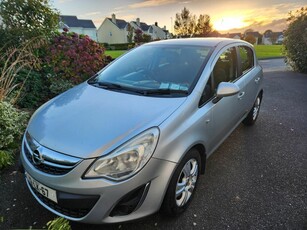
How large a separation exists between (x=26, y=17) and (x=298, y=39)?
33.8 feet

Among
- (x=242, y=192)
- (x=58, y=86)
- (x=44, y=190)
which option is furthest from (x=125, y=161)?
(x=58, y=86)

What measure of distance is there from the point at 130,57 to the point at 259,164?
2268 mm

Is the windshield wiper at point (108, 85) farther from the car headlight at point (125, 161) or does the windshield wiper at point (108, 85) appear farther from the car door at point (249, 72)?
the car door at point (249, 72)

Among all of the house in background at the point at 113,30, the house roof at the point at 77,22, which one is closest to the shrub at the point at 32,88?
the house in background at the point at 113,30

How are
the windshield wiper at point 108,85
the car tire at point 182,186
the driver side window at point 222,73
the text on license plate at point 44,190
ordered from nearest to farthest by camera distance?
the text on license plate at point 44,190
the car tire at point 182,186
the driver side window at point 222,73
the windshield wiper at point 108,85

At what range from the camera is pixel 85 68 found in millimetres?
5371

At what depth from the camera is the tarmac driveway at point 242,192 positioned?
218cm

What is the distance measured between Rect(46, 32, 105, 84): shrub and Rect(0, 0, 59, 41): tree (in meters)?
0.40

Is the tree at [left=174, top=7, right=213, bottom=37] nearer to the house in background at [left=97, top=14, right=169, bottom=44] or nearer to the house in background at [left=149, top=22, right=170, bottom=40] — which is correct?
the house in background at [left=97, top=14, right=169, bottom=44]

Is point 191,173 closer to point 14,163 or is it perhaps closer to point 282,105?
point 14,163

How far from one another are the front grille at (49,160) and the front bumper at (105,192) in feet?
0.12

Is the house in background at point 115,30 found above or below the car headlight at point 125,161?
above

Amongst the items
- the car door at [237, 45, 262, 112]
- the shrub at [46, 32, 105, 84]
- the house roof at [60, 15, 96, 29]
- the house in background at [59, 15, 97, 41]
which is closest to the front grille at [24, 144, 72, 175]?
the car door at [237, 45, 262, 112]

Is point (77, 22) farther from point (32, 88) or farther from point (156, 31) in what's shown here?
point (32, 88)
